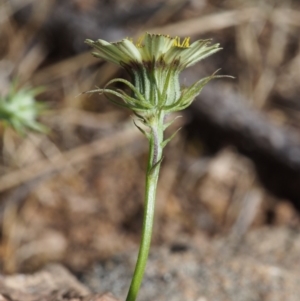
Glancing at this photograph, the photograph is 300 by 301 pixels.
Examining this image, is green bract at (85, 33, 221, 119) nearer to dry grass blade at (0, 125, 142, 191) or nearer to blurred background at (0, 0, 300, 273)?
blurred background at (0, 0, 300, 273)

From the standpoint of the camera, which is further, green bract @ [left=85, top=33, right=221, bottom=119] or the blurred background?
the blurred background

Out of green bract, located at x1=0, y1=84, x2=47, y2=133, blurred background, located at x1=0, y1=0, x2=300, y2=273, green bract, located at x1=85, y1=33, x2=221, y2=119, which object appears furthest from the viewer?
blurred background, located at x1=0, y1=0, x2=300, y2=273

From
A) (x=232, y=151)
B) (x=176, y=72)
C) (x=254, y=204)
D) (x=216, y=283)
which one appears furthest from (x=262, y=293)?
(x=232, y=151)

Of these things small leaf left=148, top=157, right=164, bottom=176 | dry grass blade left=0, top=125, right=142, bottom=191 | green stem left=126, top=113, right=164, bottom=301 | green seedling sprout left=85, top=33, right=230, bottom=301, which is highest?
green seedling sprout left=85, top=33, right=230, bottom=301

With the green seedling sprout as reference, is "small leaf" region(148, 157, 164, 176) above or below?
below

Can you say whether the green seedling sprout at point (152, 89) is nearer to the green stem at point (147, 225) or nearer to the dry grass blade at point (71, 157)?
the green stem at point (147, 225)

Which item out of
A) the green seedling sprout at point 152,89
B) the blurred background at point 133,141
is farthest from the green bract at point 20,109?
the green seedling sprout at point 152,89

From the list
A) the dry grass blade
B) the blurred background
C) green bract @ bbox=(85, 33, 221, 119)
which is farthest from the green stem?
the dry grass blade
